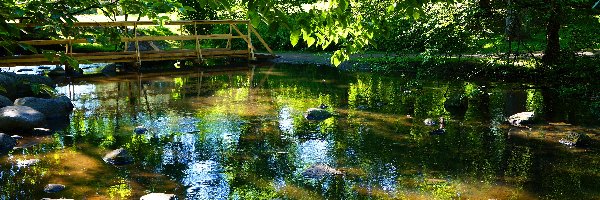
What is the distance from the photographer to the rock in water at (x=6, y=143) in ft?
31.8

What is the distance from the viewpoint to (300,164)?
8.89 metres

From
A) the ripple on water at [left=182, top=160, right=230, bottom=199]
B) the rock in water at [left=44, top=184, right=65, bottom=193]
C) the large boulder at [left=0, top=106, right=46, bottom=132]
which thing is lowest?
the rock in water at [left=44, top=184, right=65, bottom=193]

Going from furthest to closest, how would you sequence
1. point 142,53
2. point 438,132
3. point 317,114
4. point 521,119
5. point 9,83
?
point 142,53
point 9,83
point 317,114
point 521,119
point 438,132

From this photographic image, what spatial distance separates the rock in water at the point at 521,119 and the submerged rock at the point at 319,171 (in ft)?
15.9

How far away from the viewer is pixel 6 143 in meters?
9.80

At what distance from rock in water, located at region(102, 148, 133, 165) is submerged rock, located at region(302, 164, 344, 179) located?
2.84m

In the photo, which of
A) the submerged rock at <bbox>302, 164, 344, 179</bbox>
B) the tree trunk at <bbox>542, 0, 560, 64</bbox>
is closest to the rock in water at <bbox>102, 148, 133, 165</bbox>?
the submerged rock at <bbox>302, 164, 344, 179</bbox>

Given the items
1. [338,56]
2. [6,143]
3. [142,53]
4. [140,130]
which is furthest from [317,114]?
[142,53]

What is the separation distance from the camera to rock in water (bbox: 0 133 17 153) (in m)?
9.68

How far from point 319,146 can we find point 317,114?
259cm

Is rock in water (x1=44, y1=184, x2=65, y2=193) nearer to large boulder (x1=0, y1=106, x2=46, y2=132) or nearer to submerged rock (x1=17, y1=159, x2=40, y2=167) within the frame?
submerged rock (x1=17, y1=159, x2=40, y2=167)

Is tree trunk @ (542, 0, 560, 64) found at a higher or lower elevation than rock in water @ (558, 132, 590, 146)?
higher

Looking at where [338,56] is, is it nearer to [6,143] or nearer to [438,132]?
[438,132]

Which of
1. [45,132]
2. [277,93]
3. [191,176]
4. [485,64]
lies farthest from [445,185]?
[485,64]
